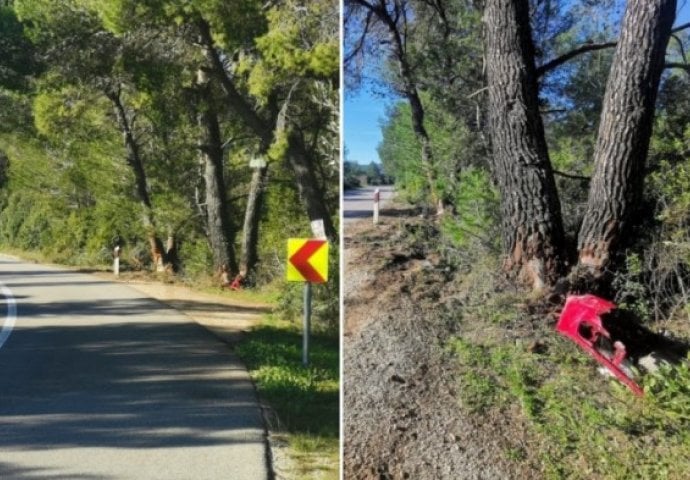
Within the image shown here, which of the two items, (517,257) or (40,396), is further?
(40,396)

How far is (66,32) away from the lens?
231 cm

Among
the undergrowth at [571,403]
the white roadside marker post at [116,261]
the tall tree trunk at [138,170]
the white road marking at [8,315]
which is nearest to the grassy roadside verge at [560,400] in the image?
the undergrowth at [571,403]

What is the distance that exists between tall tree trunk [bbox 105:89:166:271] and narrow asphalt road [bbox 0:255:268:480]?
256 mm

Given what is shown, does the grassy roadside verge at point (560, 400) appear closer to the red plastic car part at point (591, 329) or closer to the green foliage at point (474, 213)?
the red plastic car part at point (591, 329)

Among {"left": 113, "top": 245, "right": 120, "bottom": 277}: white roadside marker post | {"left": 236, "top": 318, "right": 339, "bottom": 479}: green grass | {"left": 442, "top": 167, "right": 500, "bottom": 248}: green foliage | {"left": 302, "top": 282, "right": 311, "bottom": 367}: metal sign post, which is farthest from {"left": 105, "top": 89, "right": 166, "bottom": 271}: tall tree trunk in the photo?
{"left": 442, "top": 167, "right": 500, "bottom": 248}: green foliage

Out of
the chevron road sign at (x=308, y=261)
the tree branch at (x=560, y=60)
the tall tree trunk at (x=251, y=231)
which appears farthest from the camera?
the tall tree trunk at (x=251, y=231)

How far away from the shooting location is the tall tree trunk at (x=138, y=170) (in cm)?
246

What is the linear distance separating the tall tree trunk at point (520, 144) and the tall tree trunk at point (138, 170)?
4.10 feet

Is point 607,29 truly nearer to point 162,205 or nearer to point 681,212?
point 681,212

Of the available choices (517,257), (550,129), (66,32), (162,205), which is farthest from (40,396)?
(550,129)

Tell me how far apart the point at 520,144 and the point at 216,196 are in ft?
4.12

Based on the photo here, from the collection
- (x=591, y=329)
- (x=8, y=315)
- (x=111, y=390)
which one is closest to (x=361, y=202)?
(x=591, y=329)

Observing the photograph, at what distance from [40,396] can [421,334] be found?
56.3 inches

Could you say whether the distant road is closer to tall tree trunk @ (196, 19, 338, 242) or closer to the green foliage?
the green foliage
